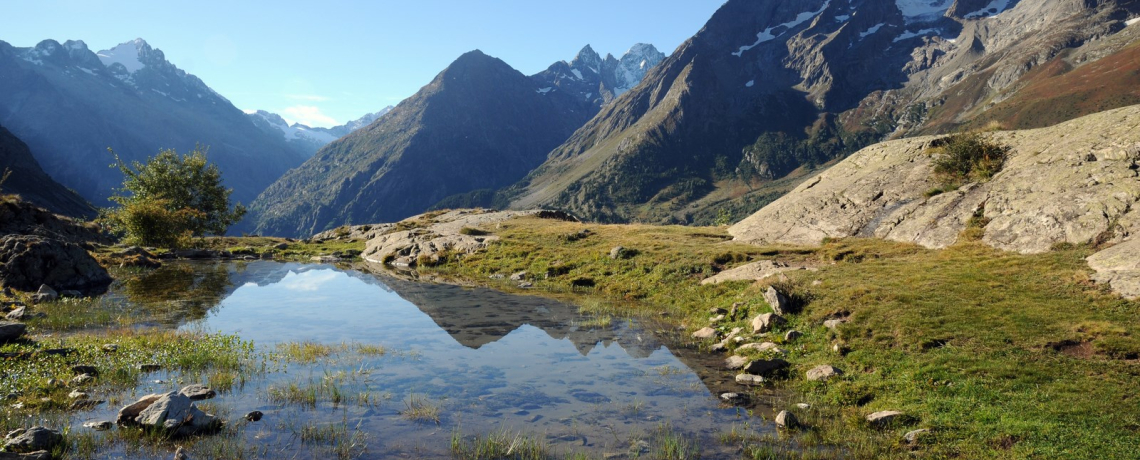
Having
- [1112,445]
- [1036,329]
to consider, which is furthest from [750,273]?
[1112,445]

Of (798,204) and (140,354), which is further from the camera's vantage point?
(798,204)

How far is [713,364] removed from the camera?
20.9 metres

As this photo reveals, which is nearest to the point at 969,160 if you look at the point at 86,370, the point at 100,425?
the point at 100,425

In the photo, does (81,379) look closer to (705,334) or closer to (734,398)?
(734,398)

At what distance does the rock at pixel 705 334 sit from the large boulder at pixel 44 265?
37759mm

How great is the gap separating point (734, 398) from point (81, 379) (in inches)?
775

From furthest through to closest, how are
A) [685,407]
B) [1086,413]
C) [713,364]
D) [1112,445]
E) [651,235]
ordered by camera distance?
[651,235], [713,364], [685,407], [1086,413], [1112,445]

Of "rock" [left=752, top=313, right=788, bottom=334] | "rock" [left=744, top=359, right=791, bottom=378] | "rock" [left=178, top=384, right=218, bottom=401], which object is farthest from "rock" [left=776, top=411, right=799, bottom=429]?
"rock" [left=178, top=384, right=218, bottom=401]

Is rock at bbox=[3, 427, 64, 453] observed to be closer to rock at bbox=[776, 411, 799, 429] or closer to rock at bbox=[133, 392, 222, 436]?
rock at bbox=[133, 392, 222, 436]

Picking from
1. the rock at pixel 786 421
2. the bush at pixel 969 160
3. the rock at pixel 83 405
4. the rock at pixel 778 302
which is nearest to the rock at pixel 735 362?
the rock at pixel 778 302

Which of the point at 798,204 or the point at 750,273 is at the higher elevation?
the point at 798,204

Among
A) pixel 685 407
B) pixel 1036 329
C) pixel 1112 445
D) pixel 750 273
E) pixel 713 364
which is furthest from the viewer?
pixel 750 273

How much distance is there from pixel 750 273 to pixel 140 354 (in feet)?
94.8

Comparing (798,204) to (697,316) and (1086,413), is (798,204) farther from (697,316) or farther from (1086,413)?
(1086,413)
